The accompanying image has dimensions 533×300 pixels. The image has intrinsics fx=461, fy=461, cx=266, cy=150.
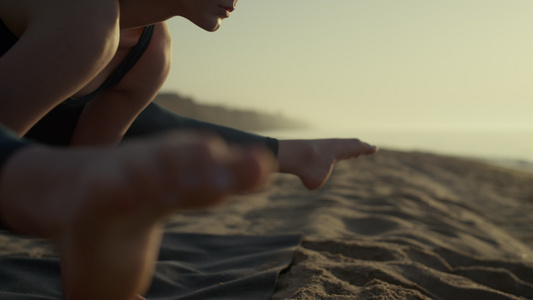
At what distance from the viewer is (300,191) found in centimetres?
371

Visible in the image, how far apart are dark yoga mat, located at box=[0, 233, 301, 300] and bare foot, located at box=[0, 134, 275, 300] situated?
811 millimetres

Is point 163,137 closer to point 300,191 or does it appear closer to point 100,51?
point 100,51

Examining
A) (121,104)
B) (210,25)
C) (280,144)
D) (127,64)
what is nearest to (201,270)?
(280,144)

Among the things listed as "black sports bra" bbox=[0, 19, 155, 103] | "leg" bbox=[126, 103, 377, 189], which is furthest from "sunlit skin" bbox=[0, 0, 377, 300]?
"leg" bbox=[126, 103, 377, 189]

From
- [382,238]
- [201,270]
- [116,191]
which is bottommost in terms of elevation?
[201,270]

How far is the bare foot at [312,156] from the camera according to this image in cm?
149

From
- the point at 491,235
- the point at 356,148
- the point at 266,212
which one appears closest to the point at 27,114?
the point at 356,148

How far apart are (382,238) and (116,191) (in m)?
1.71

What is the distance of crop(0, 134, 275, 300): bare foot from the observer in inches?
19.7

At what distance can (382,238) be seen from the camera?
203 cm

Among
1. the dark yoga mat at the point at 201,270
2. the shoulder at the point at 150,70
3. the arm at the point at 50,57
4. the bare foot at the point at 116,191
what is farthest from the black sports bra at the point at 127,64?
the bare foot at the point at 116,191

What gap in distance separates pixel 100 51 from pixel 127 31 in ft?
1.46

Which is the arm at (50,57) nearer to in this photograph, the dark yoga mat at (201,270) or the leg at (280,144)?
the leg at (280,144)

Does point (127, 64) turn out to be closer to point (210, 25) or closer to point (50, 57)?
point (210, 25)
